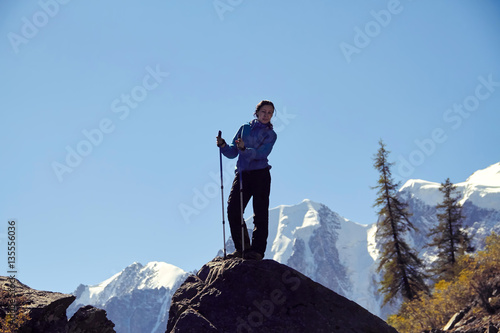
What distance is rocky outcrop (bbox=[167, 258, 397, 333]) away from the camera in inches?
256

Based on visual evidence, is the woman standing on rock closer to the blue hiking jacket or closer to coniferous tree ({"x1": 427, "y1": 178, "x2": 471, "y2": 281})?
the blue hiking jacket

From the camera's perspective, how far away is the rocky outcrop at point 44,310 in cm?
859

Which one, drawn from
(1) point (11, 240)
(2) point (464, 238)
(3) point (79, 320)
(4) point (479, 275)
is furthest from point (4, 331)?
(2) point (464, 238)

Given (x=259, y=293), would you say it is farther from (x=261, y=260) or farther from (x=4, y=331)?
(x=4, y=331)

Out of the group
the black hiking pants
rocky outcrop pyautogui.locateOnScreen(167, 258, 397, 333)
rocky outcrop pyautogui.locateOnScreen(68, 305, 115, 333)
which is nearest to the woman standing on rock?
the black hiking pants

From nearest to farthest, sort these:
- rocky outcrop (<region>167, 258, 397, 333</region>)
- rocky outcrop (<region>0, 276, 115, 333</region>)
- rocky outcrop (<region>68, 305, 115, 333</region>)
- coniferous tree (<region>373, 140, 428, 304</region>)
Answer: rocky outcrop (<region>167, 258, 397, 333</region>)
rocky outcrop (<region>0, 276, 115, 333</region>)
rocky outcrop (<region>68, 305, 115, 333</region>)
coniferous tree (<region>373, 140, 428, 304</region>)

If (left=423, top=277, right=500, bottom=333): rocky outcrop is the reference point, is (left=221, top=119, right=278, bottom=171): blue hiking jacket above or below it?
above

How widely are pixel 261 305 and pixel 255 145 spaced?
2642 mm

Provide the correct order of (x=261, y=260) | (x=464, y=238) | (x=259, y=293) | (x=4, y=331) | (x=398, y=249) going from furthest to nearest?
(x=464, y=238) < (x=398, y=249) < (x=4, y=331) < (x=261, y=260) < (x=259, y=293)

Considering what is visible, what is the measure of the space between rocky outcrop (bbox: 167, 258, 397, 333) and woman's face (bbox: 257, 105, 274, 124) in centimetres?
236

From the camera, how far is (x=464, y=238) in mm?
33750

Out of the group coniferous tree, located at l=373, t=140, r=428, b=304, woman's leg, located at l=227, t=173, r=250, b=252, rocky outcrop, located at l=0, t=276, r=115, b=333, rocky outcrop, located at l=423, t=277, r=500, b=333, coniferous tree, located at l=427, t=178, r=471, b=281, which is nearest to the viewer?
woman's leg, located at l=227, t=173, r=250, b=252

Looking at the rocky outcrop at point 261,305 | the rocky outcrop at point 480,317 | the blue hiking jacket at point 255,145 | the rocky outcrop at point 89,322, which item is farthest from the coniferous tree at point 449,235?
the rocky outcrop at point 261,305

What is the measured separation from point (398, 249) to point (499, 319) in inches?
596
